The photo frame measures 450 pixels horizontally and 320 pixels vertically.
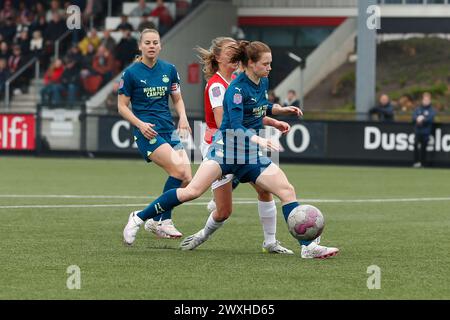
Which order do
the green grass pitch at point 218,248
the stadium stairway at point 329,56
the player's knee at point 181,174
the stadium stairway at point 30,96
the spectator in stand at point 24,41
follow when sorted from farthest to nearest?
the stadium stairway at point 329,56 → the spectator in stand at point 24,41 → the stadium stairway at point 30,96 → the player's knee at point 181,174 → the green grass pitch at point 218,248

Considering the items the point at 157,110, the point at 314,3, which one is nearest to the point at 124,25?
the point at 314,3

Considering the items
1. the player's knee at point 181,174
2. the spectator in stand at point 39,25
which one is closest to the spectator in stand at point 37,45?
the spectator in stand at point 39,25

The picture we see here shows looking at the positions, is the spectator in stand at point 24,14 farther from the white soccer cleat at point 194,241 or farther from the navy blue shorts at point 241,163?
the navy blue shorts at point 241,163

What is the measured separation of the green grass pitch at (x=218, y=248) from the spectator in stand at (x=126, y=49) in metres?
14.3

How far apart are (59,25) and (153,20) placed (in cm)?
297

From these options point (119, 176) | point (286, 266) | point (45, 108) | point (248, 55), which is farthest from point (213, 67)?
point (45, 108)

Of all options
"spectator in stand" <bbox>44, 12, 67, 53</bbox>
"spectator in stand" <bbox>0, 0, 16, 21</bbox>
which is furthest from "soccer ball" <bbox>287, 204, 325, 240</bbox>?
"spectator in stand" <bbox>0, 0, 16, 21</bbox>

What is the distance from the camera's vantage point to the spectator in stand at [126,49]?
3675 cm

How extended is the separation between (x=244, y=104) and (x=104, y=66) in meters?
25.9

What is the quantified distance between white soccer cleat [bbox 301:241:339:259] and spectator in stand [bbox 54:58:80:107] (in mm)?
24145

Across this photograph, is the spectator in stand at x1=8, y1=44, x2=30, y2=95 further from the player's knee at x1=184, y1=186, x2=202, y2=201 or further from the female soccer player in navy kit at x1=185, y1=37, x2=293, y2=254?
the player's knee at x1=184, y1=186, x2=202, y2=201

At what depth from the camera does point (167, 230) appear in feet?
45.3
